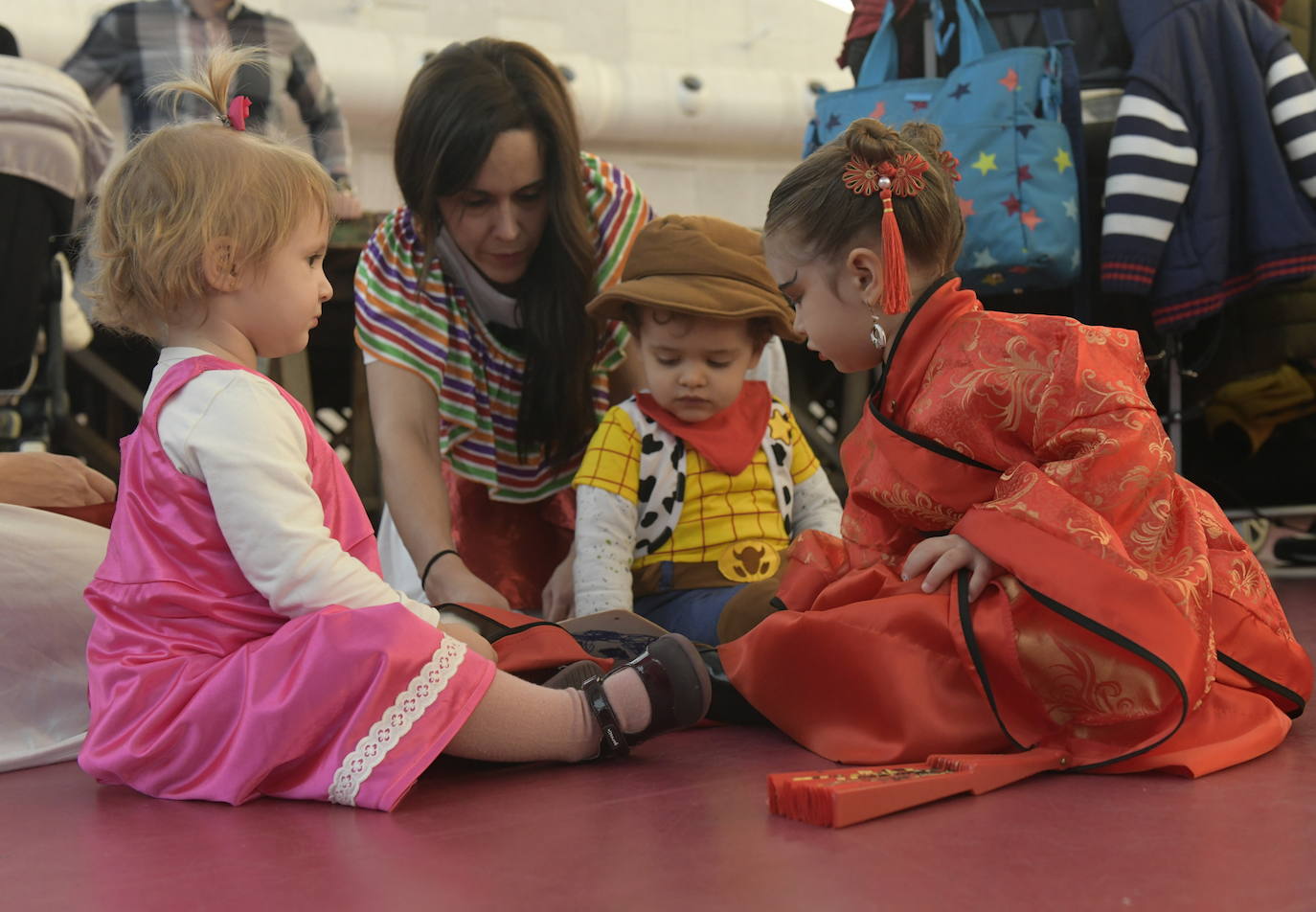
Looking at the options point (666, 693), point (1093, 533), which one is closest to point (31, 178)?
point (666, 693)

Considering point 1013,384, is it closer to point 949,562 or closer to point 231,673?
point 949,562

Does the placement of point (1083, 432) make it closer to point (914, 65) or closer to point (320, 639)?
point (320, 639)

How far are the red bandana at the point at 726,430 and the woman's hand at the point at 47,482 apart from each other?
0.66 m

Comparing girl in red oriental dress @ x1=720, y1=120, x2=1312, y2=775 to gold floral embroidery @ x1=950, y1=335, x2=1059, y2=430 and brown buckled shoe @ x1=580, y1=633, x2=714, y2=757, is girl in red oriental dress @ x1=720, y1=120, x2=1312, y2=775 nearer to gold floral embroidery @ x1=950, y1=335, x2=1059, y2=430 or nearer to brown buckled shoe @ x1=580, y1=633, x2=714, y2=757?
gold floral embroidery @ x1=950, y1=335, x2=1059, y2=430

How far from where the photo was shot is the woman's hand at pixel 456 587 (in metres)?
1.45

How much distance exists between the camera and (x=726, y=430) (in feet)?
5.40

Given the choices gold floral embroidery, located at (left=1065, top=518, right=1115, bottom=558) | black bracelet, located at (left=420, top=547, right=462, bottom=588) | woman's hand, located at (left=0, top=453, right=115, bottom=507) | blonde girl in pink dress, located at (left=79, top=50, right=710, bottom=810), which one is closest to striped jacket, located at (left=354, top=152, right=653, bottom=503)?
black bracelet, located at (left=420, top=547, right=462, bottom=588)

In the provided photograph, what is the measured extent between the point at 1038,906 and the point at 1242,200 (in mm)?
1645

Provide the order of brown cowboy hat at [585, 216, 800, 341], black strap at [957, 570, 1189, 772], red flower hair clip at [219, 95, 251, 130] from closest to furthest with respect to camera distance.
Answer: black strap at [957, 570, 1189, 772] < red flower hair clip at [219, 95, 251, 130] < brown cowboy hat at [585, 216, 800, 341]

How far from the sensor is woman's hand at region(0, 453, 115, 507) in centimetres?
131

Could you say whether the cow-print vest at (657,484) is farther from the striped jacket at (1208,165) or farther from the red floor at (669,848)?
the striped jacket at (1208,165)

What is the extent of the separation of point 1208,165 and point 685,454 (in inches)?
39.6

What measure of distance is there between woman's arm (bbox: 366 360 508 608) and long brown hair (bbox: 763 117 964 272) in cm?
58

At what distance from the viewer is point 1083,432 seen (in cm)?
102
